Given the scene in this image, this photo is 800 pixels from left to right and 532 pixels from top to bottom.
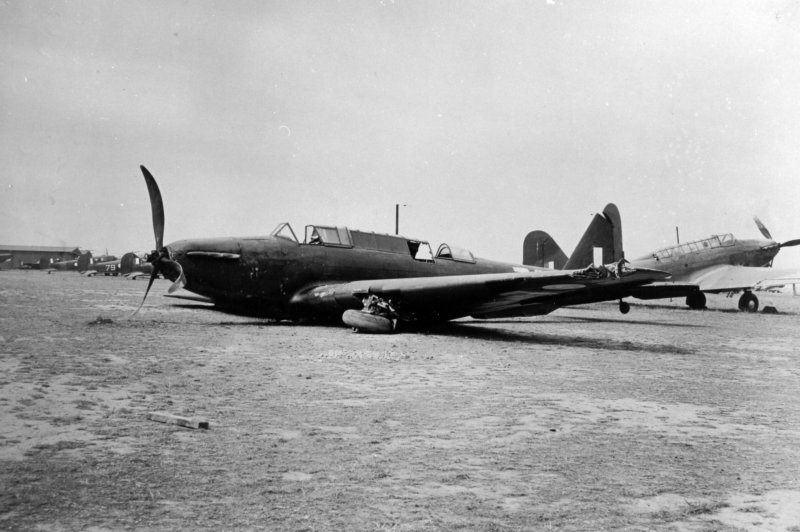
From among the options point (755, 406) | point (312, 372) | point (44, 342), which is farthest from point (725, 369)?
point (44, 342)

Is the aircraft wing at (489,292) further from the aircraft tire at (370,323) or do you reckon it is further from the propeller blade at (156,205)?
the propeller blade at (156,205)

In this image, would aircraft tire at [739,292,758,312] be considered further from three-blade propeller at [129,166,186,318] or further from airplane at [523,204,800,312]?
three-blade propeller at [129,166,186,318]

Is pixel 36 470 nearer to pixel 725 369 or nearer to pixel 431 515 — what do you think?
pixel 431 515

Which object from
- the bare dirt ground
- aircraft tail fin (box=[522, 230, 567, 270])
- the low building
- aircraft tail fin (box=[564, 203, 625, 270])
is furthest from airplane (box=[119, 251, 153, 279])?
the low building

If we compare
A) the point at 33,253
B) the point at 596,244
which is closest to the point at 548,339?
the point at 596,244

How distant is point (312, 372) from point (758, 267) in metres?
23.0

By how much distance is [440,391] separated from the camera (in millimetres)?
5184

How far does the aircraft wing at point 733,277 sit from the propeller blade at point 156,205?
18.4 metres

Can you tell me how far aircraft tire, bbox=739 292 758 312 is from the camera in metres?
21.2

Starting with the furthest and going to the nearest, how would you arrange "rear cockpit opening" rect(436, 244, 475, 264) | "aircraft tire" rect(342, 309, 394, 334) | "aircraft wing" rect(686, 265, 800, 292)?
"aircraft wing" rect(686, 265, 800, 292) → "rear cockpit opening" rect(436, 244, 475, 264) → "aircraft tire" rect(342, 309, 394, 334)

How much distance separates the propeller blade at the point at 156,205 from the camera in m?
11.3

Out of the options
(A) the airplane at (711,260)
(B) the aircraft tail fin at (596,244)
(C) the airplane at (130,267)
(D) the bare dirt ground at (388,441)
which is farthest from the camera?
(C) the airplane at (130,267)

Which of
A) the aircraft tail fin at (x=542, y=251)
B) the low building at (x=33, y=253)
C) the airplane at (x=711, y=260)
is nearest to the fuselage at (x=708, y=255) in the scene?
the airplane at (x=711, y=260)

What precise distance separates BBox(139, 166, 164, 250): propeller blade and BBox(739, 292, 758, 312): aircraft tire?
65.5 ft
